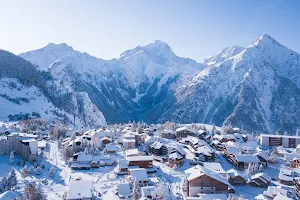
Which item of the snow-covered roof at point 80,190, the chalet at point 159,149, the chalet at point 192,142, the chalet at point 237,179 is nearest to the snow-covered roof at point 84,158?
the chalet at point 159,149

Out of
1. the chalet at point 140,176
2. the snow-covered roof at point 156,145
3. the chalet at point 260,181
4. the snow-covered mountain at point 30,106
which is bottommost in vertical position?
the chalet at point 260,181

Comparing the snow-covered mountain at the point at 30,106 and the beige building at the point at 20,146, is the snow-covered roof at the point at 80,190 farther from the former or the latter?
the snow-covered mountain at the point at 30,106

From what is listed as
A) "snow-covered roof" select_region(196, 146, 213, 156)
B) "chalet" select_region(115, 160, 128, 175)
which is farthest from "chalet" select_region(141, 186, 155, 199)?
"snow-covered roof" select_region(196, 146, 213, 156)

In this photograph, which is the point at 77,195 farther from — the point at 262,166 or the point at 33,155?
the point at 262,166

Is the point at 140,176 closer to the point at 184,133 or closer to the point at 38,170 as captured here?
the point at 38,170

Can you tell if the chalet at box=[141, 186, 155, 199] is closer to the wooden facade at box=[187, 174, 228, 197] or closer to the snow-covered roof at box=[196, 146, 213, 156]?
the wooden facade at box=[187, 174, 228, 197]

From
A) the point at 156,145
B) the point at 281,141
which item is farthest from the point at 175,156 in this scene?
the point at 281,141

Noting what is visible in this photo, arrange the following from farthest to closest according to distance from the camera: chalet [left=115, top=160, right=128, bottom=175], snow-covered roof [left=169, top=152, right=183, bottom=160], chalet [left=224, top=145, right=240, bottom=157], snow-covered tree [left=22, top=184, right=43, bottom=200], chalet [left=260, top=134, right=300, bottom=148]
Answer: chalet [left=260, top=134, right=300, bottom=148], chalet [left=224, top=145, right=240, bottom=157], snow-covered roof [left=169, top=152, right=183, bottom=160], chalet [left=115, top=160, right=128, bottom=175], snow-covered tree [left=22, top=184, right=43, bottom=200]
